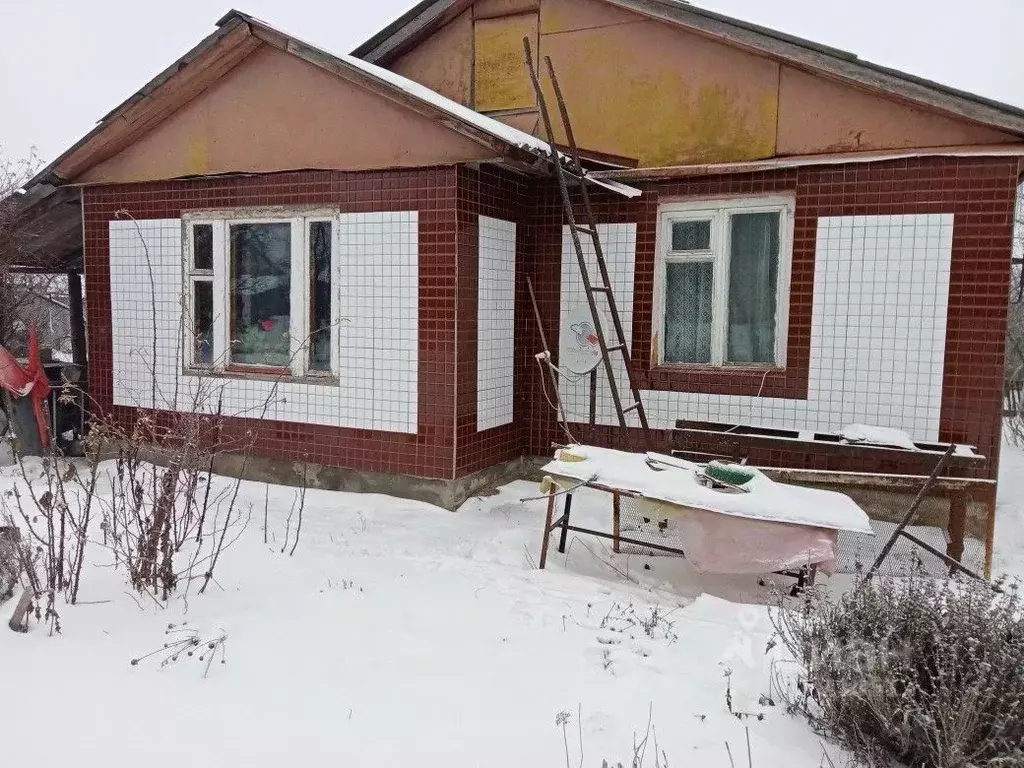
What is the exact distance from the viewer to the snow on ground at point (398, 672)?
2693 millimetres

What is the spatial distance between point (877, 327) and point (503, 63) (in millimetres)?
4268

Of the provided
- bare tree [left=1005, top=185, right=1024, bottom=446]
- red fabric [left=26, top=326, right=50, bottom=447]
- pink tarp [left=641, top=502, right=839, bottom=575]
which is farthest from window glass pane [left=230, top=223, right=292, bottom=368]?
bare tree [left=1005, top=185, right=1024, bottom=446]

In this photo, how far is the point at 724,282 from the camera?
21.3ft

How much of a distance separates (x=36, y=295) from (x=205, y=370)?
490 cm

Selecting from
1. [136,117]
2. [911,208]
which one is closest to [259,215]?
[136,117]

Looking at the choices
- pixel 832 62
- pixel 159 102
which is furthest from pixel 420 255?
pixel 832 62

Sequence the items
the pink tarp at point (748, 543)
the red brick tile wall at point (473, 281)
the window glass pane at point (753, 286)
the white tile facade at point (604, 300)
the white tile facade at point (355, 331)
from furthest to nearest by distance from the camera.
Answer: the white tile facade at point (604, 300)
the window glass pane at point (753, 286)
the white tile facade at point (355, 331)
the red brick tile wall at point (473, 281)
the pink tarp at point (748, 543)

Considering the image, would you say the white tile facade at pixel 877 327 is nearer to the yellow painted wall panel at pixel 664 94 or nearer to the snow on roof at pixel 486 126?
the yellow painted wall panel at pixel 664 94

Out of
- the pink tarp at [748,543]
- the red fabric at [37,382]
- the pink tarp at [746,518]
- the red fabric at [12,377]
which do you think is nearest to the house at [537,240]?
the red fabric at [37,382]

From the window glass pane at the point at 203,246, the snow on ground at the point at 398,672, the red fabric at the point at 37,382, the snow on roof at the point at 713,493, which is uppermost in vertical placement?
the window glass pane at the point at 203,246

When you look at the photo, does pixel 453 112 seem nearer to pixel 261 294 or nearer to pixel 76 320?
pixel 261 294

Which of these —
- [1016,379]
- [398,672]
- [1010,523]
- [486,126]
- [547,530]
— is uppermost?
[486,126]

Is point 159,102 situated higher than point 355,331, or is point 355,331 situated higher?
point 159,102

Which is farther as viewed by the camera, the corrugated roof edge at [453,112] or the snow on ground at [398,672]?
the corrugated roof edge at [453,112]
